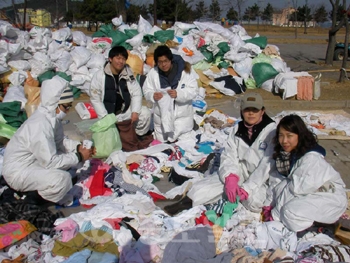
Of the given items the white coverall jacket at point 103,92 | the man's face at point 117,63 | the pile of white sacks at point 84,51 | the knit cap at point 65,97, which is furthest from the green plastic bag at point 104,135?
the pile of white sacks at point 84,51

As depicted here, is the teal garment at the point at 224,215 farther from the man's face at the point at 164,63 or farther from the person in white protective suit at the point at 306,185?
the man's face at the point at 164,63

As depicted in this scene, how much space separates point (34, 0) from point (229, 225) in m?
37.3

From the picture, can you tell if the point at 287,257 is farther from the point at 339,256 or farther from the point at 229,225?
the point at 229,225

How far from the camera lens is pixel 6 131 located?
562cm

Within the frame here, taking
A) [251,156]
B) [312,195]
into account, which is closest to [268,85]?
[251,156]

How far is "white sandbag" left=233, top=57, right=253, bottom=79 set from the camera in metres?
9.55

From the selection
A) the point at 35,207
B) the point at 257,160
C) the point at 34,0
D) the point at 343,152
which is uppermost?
the point at 34,0

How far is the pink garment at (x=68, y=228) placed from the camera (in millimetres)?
3301

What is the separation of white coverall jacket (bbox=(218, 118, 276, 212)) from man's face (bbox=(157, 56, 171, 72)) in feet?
5.66

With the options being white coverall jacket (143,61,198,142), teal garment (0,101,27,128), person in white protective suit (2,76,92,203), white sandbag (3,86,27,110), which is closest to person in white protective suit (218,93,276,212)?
person in white protective suit (2,76,92,203)

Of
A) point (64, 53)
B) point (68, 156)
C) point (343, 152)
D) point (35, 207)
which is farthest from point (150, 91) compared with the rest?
point (64, 53)

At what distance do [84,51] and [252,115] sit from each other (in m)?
6.44

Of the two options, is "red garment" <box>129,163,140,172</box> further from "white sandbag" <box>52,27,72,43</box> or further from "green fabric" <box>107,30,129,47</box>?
"white sandbag" <box>52,27,72,43</box>

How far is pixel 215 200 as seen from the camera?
12.6 feet
